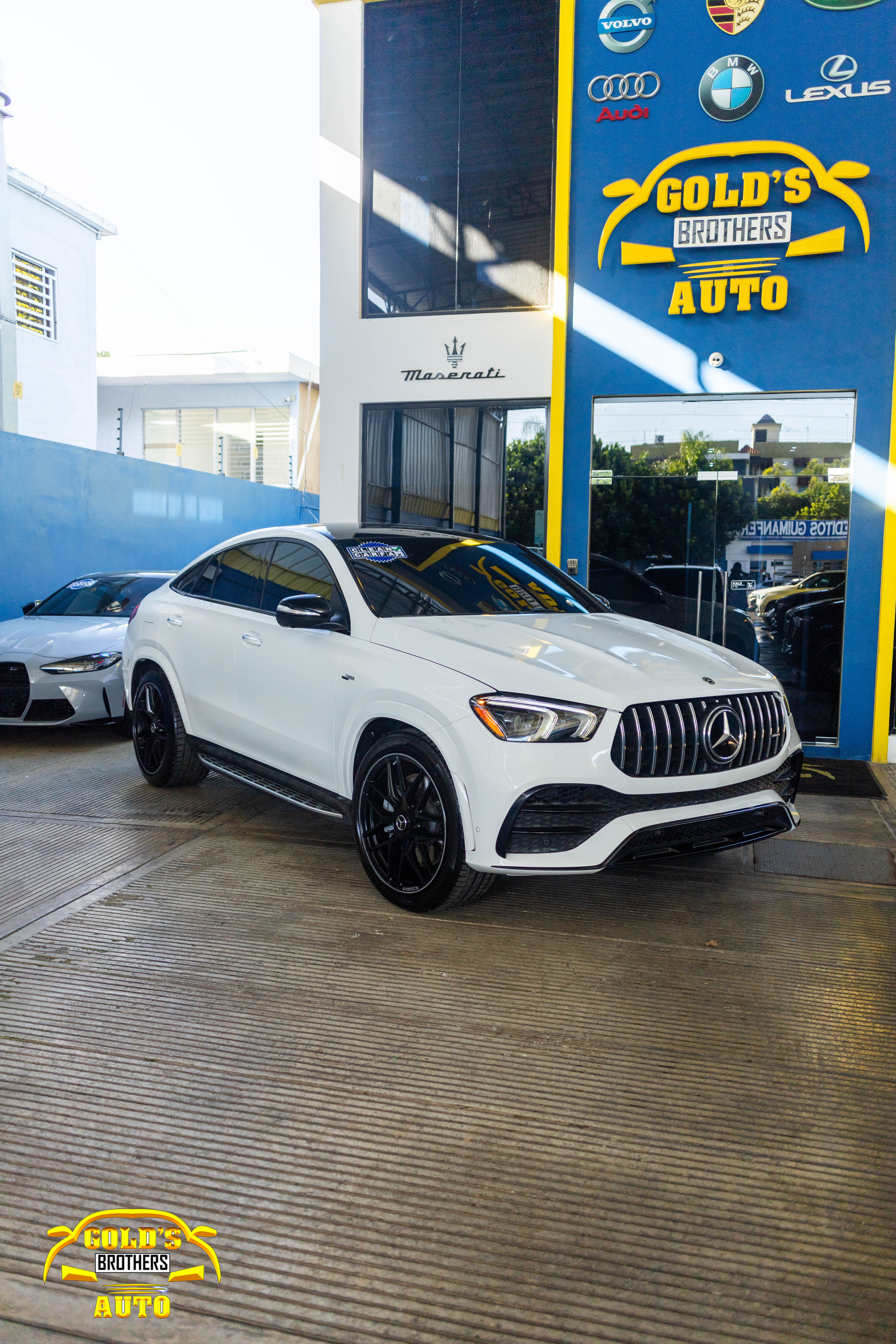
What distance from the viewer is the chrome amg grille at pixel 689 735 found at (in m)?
3.72

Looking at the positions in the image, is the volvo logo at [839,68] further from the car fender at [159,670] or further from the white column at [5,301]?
the white column at [5,301]

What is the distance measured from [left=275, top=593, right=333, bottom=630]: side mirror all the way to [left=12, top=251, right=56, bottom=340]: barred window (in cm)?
1610

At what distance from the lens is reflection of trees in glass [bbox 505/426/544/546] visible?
870 centimetres

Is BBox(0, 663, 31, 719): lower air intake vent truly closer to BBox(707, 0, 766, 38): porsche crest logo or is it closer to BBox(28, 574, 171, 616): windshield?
BBox(28, 574, 171, 616): windshield

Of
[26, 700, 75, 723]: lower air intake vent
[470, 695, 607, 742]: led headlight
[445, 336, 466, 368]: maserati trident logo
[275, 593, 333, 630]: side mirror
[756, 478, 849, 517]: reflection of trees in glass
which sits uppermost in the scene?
[445, 336, 466, 368]: maserati trident logo

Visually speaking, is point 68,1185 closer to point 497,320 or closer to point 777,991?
point 777,991

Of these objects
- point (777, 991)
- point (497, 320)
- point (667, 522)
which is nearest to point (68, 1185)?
point (777, 991)

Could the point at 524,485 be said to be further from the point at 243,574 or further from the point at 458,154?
the point at 243,574

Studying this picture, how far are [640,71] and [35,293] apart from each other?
46.9 feet

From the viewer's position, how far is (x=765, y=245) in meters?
7.86

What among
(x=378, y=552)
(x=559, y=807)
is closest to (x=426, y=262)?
(x=378, y=552)

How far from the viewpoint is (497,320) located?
8.63 m

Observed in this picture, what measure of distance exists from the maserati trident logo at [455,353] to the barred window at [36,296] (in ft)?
40.5

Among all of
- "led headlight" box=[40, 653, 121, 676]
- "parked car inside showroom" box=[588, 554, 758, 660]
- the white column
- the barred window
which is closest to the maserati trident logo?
"parked car inside showroom" box=[588, 554, 758, 660]
